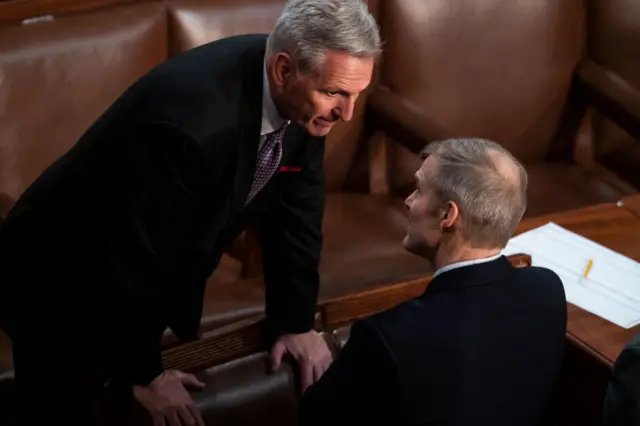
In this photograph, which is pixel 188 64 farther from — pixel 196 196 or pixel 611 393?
pixel 611 393

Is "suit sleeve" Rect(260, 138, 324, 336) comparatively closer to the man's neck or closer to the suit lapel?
the suit lapel

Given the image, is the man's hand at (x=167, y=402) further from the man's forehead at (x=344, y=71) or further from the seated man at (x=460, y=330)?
the man's forehead at (x=344, y=71)

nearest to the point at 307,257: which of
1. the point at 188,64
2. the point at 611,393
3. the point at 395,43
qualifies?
the point at 188,64

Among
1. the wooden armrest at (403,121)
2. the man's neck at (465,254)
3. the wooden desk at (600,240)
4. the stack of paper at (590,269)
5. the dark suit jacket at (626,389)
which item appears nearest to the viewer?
the dark suit jacket at (626,389)

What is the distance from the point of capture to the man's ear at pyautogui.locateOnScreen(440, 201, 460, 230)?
1162mm

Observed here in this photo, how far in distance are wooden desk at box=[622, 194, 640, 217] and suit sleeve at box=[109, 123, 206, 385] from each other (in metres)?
1.10

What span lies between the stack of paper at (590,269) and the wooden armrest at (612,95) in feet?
1.96

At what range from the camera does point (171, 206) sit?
1178 mm

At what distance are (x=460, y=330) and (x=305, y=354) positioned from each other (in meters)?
0.44

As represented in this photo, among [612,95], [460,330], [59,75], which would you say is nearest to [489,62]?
[612,95]

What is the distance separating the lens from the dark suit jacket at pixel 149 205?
1174 millimetres

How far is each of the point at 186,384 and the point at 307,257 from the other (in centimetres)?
33

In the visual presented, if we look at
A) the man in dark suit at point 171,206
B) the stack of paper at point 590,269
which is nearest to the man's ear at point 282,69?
the man in dark suit at point 171,206

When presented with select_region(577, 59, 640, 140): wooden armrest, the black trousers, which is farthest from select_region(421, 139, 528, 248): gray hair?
select_region(577, 59, 640, 140): wooden armrest
